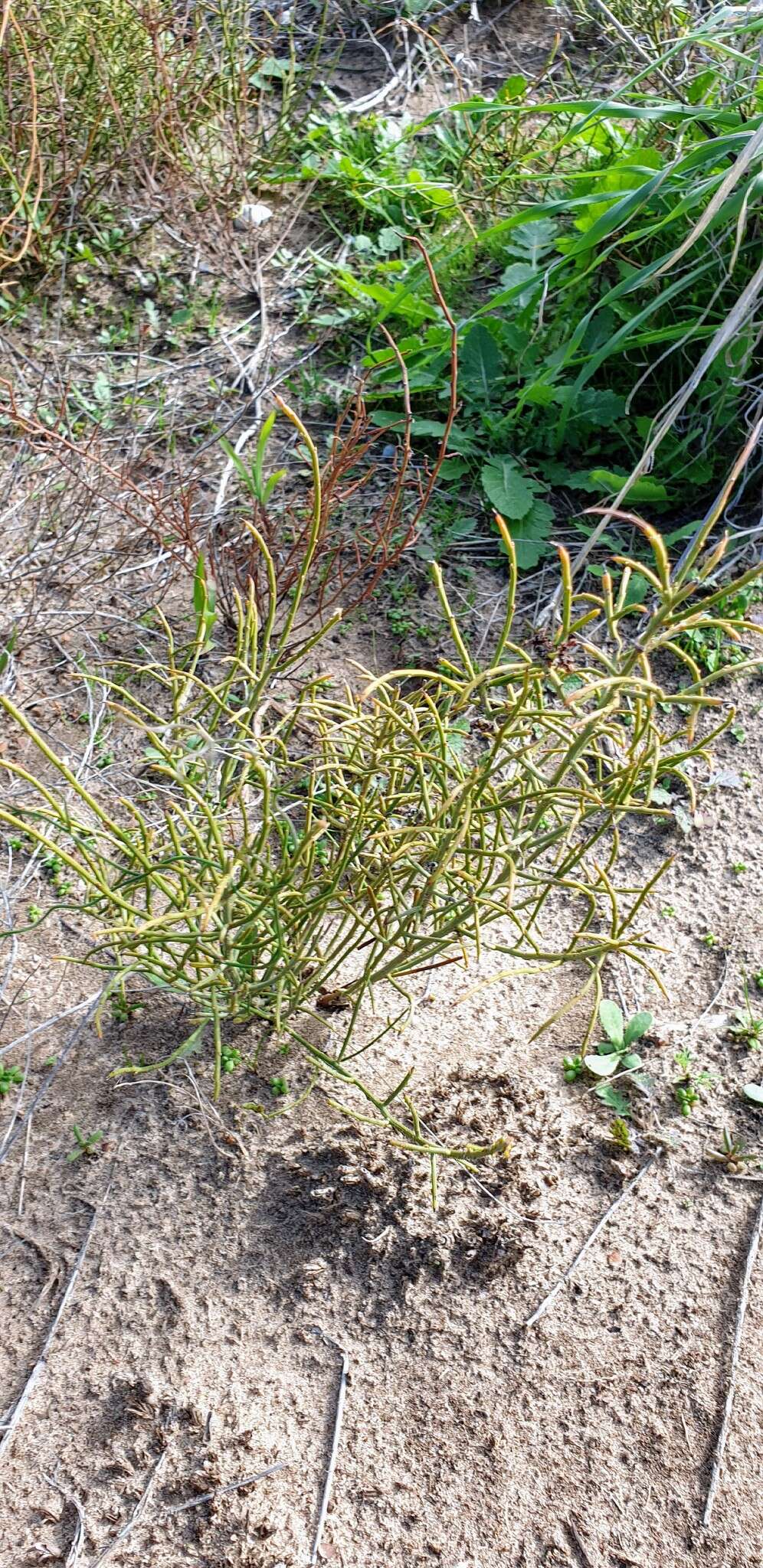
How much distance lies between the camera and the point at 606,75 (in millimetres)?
3379

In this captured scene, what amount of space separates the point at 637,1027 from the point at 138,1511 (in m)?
0.92

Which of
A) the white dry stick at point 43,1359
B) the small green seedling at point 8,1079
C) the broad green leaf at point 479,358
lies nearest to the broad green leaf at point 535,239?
the broad green leaf at point 479,358

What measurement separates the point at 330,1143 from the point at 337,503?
1289 millimetres

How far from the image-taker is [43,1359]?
4.76ft

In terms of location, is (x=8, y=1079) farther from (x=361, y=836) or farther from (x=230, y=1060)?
(x=361, y=836)

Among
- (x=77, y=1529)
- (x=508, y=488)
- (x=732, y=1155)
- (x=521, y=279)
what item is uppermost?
(x=521, y=279)

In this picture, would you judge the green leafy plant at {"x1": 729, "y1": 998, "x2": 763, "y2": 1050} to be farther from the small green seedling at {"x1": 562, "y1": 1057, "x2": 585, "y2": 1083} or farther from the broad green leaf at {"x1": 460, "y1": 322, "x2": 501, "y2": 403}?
the broad green leaf at {"x1": 460, "y1": 322, "x2": 501, "y2": 403}

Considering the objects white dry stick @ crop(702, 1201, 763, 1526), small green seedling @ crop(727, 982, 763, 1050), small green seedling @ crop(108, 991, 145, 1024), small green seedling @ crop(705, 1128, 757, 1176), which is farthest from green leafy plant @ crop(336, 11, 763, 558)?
small green seedling @ crop(108, 991, 145, 1024)

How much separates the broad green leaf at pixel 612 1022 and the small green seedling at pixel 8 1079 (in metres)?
0.85

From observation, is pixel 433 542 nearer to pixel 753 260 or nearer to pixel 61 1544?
pixel 753 260

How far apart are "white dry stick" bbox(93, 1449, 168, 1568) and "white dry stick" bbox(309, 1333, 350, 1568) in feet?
0.64

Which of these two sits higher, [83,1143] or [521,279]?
[521,279]

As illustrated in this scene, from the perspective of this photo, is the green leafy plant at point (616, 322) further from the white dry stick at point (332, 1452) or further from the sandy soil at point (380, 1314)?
the white dry stick at point (332, 1452)

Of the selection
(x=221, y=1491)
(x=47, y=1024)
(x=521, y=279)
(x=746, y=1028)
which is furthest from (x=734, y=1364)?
(x=521, y=279)
